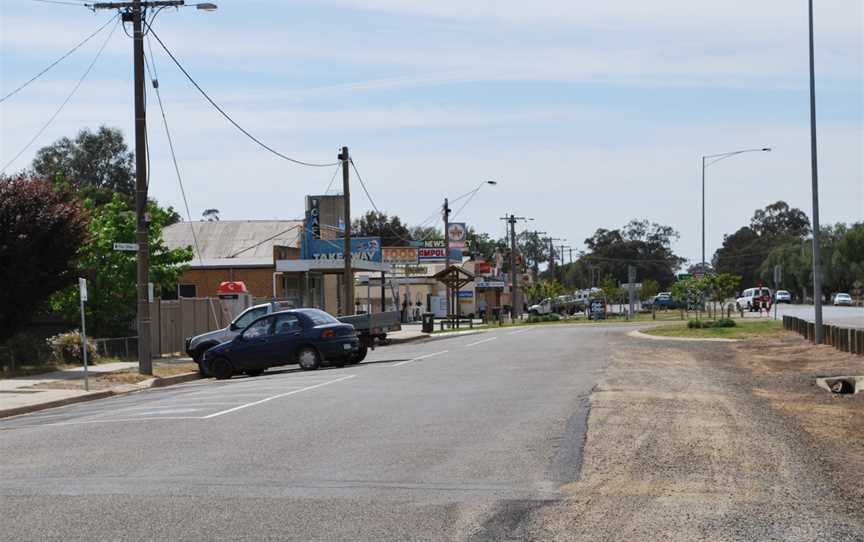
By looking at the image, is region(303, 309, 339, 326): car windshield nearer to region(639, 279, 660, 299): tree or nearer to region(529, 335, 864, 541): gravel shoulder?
region(529, 335, 864, 541): gravel shoulder

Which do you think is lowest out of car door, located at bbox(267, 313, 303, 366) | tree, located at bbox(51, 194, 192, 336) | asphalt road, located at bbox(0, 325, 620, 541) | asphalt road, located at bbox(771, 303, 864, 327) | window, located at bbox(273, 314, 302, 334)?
asphalt road, located at bbox(771, 303, 864, 327)

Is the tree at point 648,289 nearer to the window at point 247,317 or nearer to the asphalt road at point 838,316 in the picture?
the asphalt road at point 838,316

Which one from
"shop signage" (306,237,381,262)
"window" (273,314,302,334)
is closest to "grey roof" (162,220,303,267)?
"shop signage" (306,237,381,262)

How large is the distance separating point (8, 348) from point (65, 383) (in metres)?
4.54

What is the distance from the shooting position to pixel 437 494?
396 inches

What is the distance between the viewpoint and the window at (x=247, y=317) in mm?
32156

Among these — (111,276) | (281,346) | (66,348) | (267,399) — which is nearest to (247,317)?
(281,346)

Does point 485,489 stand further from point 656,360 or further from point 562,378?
point 656,360

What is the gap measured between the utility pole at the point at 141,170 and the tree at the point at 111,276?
511cm

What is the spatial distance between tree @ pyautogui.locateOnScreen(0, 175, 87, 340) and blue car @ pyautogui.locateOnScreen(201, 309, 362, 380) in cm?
523

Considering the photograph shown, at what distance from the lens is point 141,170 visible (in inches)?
1155

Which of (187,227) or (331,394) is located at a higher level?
(187,227)

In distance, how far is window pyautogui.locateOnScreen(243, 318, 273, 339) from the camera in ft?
95.6

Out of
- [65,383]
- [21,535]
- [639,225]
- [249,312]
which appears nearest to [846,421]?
[21,535]
